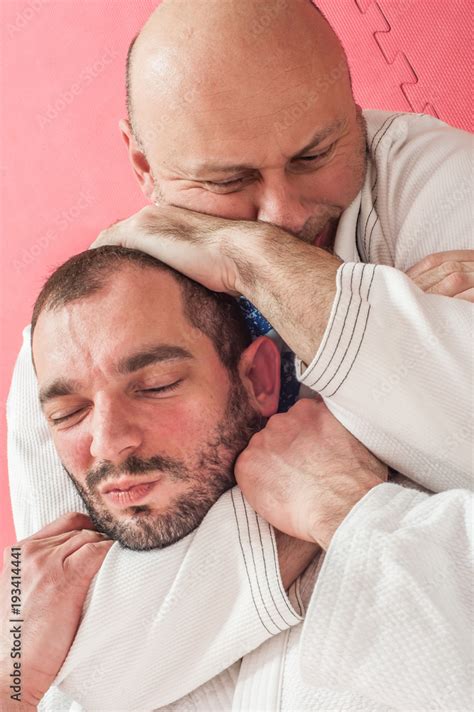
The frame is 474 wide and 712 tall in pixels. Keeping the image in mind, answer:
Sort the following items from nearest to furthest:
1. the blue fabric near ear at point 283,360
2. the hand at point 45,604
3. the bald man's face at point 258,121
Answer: the hand at point 45,604 → the bald man's face at point 258,121 → the blue fabric near ear at point 283,360

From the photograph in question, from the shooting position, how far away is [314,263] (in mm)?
1359

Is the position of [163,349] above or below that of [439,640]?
above

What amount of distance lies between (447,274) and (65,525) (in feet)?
2.54

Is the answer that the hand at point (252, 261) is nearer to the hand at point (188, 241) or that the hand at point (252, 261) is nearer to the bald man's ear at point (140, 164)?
the hand at point (188, 241)

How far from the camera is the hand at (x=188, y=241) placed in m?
1.45

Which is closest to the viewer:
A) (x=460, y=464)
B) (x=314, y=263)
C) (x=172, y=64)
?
(x=460, y=464)

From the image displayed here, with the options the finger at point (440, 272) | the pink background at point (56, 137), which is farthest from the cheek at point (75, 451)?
the pink background at point (56, 137)

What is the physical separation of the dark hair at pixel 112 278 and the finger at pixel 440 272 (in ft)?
1.10

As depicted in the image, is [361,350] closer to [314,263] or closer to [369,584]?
[314,263]

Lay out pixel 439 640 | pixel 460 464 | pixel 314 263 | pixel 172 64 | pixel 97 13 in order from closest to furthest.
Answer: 1. pixel 439 640
2. pixel 460 464
3. pixel 314 263
4. pixel 172 64
5. pixel 97 13

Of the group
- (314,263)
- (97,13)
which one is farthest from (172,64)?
(97,13)

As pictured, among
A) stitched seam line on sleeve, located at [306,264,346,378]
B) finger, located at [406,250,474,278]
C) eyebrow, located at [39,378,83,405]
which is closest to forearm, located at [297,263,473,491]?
stitched seam line on sleeve, located at [306,264,346,378]

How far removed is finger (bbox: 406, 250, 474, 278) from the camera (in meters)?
1.40

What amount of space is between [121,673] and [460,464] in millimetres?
590
